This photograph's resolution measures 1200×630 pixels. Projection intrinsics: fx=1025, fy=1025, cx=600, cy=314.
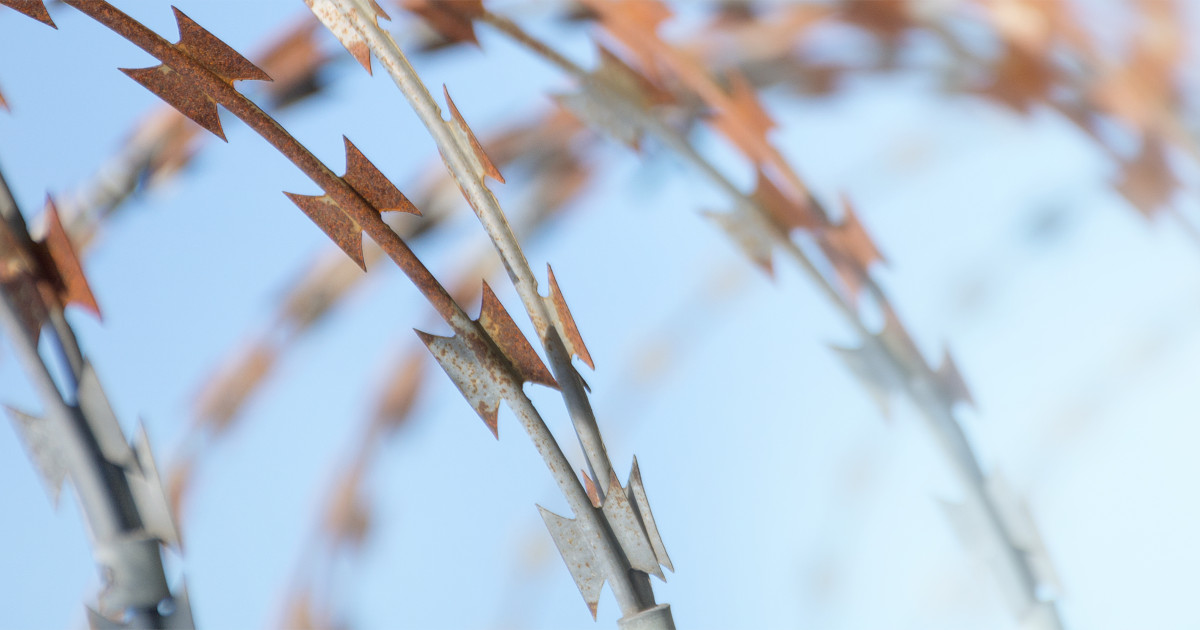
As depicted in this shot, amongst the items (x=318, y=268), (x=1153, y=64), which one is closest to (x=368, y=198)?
(x=318, y=268)

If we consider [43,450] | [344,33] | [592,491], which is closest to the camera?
[43,450]

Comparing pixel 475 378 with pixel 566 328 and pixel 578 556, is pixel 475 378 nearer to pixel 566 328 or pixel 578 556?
pixel 566 328

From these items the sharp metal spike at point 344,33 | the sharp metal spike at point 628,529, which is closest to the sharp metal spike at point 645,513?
the sharp metal spike at point 628,529

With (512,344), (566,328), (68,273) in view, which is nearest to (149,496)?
(68,273)

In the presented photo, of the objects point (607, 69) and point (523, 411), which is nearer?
point (523, 411)

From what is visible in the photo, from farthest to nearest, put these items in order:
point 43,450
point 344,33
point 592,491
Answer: point 344,33 → point 592,491 → point 43,450

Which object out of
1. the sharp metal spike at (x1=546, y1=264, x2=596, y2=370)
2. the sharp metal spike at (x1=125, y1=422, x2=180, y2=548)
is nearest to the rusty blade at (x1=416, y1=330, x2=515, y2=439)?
the sharp metal spike at (x1=546, y1=264, x2=596, y2=370)

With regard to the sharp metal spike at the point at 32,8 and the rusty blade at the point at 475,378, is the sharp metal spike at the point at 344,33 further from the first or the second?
the rusty blade at the point at 475,378

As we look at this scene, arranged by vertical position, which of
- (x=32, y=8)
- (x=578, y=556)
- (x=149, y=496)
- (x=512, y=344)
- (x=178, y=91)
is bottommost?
(x=578, y=556)

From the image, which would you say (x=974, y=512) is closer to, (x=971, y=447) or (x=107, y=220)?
(x=971, y=447)
